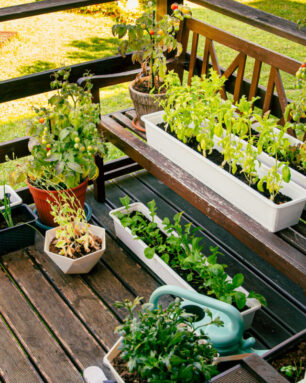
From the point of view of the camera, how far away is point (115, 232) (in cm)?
288

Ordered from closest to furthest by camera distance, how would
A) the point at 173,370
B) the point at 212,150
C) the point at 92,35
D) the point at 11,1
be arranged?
1. the point at 173,370
2. the point at 212,150
3. the point at 92,35
4. the point at 11,1

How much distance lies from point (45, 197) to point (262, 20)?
1.39m

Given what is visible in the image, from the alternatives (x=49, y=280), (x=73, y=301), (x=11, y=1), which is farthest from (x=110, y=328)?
(x=11, y=1)

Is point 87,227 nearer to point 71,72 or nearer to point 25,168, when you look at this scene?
point 25,168

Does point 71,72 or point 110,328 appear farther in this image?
point 71,72

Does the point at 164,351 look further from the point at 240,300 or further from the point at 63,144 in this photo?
the point at 63,144

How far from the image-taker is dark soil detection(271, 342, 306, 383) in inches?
61.7

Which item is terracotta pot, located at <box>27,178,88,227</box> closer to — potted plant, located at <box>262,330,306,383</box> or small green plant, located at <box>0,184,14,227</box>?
small green plant, located at <box>0,184,14,227</box>

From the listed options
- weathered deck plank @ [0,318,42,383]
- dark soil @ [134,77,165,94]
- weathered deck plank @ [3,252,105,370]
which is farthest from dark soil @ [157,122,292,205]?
weathered deck plank @ [0,318,42,383]

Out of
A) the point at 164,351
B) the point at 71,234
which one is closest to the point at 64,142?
the point at 71,234

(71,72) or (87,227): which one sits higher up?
(71,72)

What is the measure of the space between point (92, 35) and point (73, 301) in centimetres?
482

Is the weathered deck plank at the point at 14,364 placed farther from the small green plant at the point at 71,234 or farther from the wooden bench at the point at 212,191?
the wooden bench at the point at 212,191

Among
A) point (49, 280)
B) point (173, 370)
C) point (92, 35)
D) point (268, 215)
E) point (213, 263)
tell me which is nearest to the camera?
point (173, 370)
